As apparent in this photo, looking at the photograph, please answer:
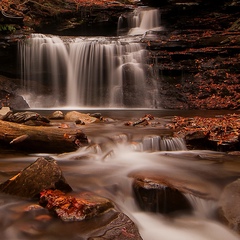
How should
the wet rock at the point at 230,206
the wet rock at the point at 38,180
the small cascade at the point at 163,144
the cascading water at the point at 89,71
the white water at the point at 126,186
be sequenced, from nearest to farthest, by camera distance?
Result: the white water at the point at 126,186 < the wet rock at the point at 230,206 < the wet rock at the point at 38,180 < the small cascade at the point at 163,144 < the cascading water at the point at 89,71

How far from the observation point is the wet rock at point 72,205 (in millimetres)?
2977

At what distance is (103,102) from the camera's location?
16828 mm

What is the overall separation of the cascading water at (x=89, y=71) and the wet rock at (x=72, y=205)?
13251mm

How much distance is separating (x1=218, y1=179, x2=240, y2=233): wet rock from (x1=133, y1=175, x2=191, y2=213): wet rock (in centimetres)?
41

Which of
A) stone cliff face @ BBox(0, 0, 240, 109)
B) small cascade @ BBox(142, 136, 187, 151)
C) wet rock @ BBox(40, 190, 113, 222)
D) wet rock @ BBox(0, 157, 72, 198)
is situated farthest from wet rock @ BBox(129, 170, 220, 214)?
stone cliff face @ BBox(0, 0, 240, 109)

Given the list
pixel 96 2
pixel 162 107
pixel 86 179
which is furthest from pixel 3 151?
pixel 96 2

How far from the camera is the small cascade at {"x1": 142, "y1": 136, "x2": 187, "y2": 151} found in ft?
20.4

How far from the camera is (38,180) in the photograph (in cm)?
343

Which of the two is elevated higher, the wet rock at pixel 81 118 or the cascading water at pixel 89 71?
the cascading water at pixel 89 71

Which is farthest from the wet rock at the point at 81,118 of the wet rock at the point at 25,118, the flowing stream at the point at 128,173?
A: the wet rock at the point at 25,118

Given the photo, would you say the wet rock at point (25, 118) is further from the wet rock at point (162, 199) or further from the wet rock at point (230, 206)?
the wet rock at point (230, 206)

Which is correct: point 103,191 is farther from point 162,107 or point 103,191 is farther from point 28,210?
point 162,107

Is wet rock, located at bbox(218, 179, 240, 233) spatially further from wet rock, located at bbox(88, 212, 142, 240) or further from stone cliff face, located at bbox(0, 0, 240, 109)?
stone cliff face, located at bbox(0, 0, 240, 109)

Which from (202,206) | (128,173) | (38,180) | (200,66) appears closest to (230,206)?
(202,206)
